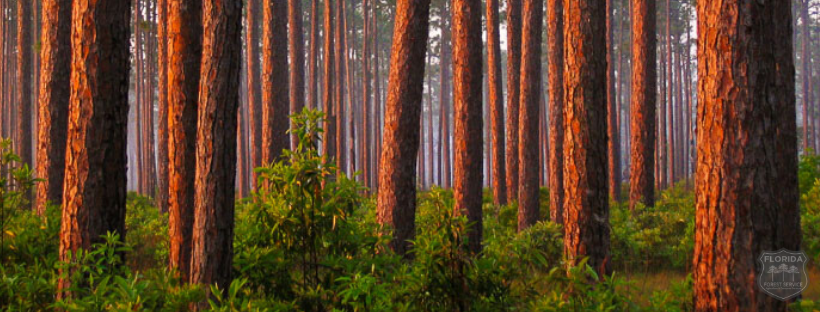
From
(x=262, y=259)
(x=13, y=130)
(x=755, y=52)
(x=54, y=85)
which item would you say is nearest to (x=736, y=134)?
(x=755, y=52)

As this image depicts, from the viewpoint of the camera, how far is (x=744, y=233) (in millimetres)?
4762

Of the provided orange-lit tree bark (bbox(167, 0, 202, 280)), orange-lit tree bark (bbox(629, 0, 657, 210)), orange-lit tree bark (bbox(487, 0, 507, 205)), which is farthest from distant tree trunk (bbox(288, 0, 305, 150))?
orange-lit tree bark (bbox(167, 0, 202, 280))

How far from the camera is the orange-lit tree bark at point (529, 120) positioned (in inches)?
554

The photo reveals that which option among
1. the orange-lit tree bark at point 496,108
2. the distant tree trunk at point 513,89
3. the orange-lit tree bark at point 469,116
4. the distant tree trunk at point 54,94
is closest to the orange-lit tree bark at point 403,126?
the orange-lit tree bark at point 469,116

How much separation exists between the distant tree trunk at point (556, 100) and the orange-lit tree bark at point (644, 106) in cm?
263

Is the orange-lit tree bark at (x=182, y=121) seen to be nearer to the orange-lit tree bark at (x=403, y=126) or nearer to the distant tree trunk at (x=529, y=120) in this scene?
the orange-lit tree bark at (x=403, y=126)

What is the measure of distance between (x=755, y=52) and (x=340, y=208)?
3.39m

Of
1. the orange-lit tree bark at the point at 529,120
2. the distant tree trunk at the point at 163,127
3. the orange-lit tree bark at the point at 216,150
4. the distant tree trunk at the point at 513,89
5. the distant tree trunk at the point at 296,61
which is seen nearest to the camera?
the orange-lit tree bark at the point at 216,150

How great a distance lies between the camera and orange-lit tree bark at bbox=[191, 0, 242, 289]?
216 inches

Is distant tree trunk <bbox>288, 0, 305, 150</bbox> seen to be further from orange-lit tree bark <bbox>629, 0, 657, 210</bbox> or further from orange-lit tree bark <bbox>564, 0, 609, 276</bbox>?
orange-lit tree bark <bbox>564, 0, 609, 276</bbox>

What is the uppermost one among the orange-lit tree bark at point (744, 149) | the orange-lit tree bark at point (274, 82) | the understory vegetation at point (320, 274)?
the orange-lit tree bark at point (274, 82)

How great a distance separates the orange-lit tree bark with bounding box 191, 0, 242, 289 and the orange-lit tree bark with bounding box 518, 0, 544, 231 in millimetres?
9219

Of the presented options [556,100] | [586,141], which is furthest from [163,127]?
[586,141]

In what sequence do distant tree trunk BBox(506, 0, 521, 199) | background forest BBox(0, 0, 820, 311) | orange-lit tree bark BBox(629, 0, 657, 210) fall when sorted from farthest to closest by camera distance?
distant tree trunk BBox(506, 0, 521, 199)
orange-lit tree bark BBox(629, 0, 657, 210)
background forest BBox(0, 0, 820, 311)
